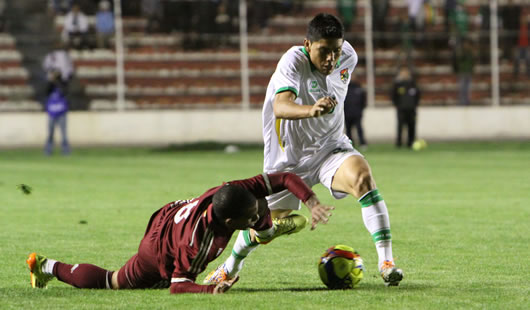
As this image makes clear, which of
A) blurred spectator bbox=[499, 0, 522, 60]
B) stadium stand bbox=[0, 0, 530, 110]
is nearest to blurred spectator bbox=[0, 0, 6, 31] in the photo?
stadium stand bbox=[0, 0, 530, 110]

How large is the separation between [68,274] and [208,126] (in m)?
23.4

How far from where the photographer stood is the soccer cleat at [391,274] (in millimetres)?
6941

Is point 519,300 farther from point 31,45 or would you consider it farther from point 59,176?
point 31,45

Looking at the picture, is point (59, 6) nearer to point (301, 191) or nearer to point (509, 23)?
point (509, 23)

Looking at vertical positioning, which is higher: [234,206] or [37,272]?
[234,206]

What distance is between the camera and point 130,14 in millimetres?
31703

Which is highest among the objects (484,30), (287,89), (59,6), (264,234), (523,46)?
(59,6)

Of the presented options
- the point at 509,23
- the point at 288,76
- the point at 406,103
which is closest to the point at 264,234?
the point at 288,76

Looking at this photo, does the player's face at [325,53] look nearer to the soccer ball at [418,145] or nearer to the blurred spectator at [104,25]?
the soccer ball at [418,145]

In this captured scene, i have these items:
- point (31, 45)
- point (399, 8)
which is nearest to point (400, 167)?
point (399, 8)

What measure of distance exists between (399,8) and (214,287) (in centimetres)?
2634

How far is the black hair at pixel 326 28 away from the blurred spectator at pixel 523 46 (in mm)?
25524

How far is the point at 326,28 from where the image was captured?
721 cm

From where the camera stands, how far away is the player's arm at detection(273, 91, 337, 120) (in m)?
6.61
